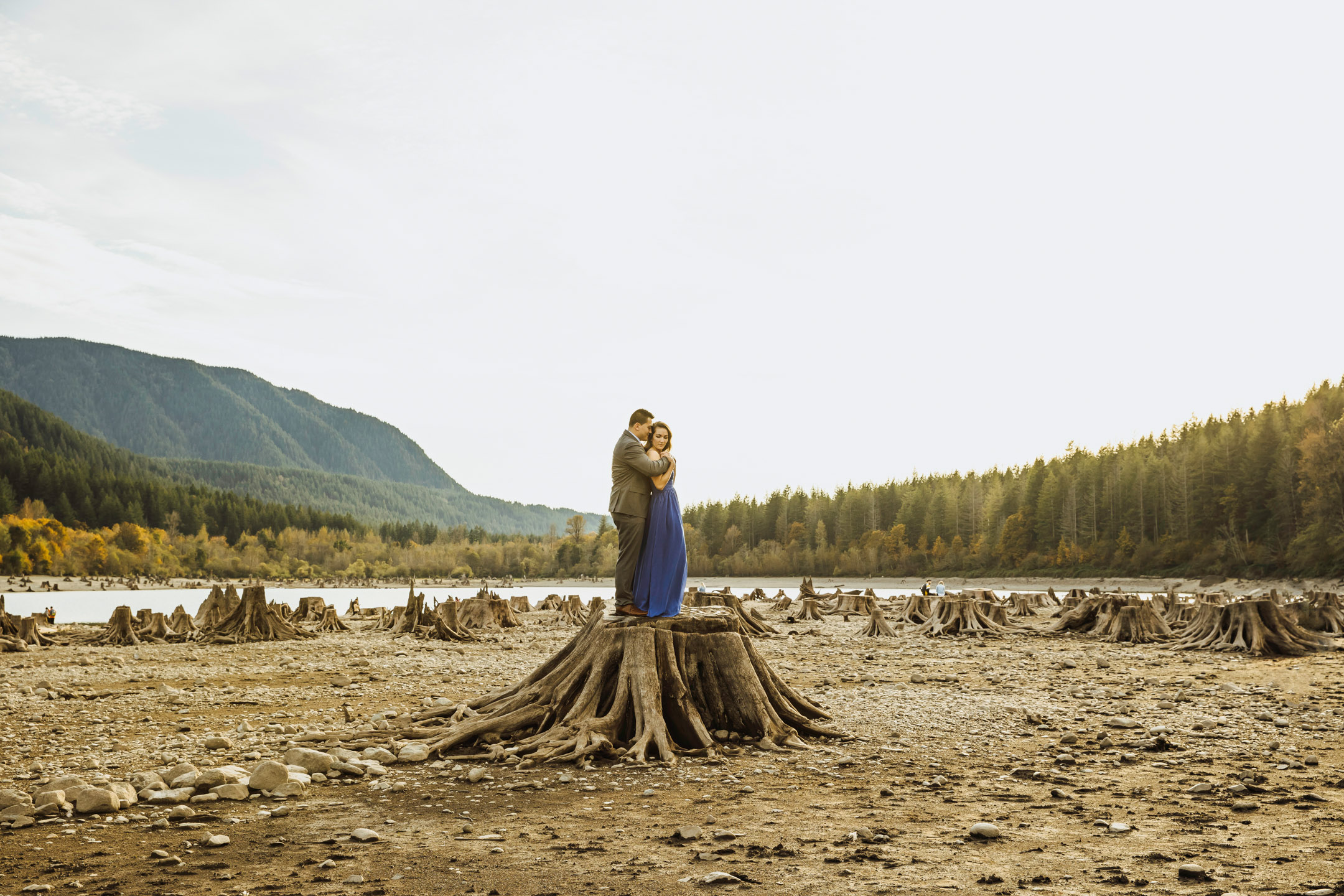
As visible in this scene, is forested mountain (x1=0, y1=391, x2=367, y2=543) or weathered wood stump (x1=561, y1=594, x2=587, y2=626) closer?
weathered wood stump (x1=561, y1=594, x2=587, y2=626)

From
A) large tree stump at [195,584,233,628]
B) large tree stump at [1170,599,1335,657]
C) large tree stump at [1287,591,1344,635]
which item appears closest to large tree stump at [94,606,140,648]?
large tree stump at [195,584,233,628]

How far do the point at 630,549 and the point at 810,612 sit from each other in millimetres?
29369

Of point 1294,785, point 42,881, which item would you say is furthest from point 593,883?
point 1294,785

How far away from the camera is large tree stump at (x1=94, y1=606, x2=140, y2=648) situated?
27.2 meters

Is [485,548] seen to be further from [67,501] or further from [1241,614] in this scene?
[1241,614]

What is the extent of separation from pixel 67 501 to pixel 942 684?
536ft

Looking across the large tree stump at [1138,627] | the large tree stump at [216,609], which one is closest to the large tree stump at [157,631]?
the large tree stump at [216,609]

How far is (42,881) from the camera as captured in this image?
5.07 meters

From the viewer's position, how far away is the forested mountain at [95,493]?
14375 centimetres

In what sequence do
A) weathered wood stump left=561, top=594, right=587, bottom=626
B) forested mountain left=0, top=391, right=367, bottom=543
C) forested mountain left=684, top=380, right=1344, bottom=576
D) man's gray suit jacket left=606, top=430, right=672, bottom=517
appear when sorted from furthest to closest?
forested mountain left=0, top=391, right=367, bottom=543, forested mountain left=684, top=380, right=1344, bottom=576, weathered wood stump left=561, top=594, right=587, bottom=626, man's gray suit jacket left=606, top=430, right=672, bottom=517

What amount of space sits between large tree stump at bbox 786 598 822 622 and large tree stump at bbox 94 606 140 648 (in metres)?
24.5

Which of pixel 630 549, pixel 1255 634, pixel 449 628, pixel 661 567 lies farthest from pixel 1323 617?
pixel 449 628

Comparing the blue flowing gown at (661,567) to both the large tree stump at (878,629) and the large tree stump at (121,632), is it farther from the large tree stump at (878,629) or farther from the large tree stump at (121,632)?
the large tree stump at (121,632)

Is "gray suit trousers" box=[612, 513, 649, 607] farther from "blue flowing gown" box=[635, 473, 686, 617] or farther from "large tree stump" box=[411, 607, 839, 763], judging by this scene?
"large tree stump" box=[411, 607, 839, 763]
